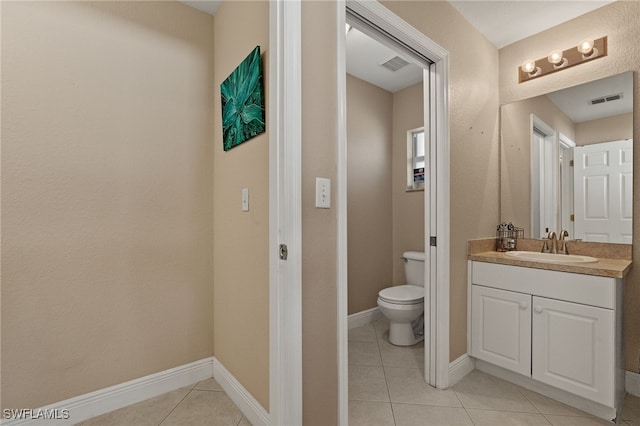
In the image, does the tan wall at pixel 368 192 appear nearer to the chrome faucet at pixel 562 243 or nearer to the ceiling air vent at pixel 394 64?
the ceiling air vent at pixel 394 64

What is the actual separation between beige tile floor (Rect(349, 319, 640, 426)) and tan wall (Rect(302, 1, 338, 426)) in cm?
54

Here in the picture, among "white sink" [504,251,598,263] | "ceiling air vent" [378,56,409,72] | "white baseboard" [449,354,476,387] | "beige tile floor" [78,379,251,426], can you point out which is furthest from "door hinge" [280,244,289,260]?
"ceiling air vent" [378,56,409,72]

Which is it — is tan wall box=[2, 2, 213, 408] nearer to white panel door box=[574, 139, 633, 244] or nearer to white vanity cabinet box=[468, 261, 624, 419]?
white vanity cabinet box=[468, 261, 624, 419]

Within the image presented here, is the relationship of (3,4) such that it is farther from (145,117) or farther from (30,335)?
(30,335)

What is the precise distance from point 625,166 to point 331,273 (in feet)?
6.48

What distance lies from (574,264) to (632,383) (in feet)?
2.97

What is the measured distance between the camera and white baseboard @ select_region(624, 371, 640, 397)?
1.75 meters

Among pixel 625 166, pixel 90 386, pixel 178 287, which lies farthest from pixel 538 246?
pixel 90 386

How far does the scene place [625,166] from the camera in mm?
1797

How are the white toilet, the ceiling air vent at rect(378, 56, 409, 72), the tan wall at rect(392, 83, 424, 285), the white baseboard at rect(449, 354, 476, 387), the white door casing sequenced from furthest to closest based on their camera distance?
the tan wall at rect(392, 83, 424, 285) → the ceiling air vent at rect(378, 56, 409, 72) → the white toilet → the white baseboard at rect(449, 354, 476, 387) → the white door casing

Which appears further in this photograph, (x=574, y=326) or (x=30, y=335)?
(x=574, y=326)

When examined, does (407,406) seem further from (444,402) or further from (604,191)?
(604,191)

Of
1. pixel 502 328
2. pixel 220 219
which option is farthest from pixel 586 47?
pixel 220 219

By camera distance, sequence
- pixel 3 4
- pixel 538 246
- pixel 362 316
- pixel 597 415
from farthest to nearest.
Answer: pixel 362 316 < pixel 538 246 < pixel 597 415 < pixel 3 4
